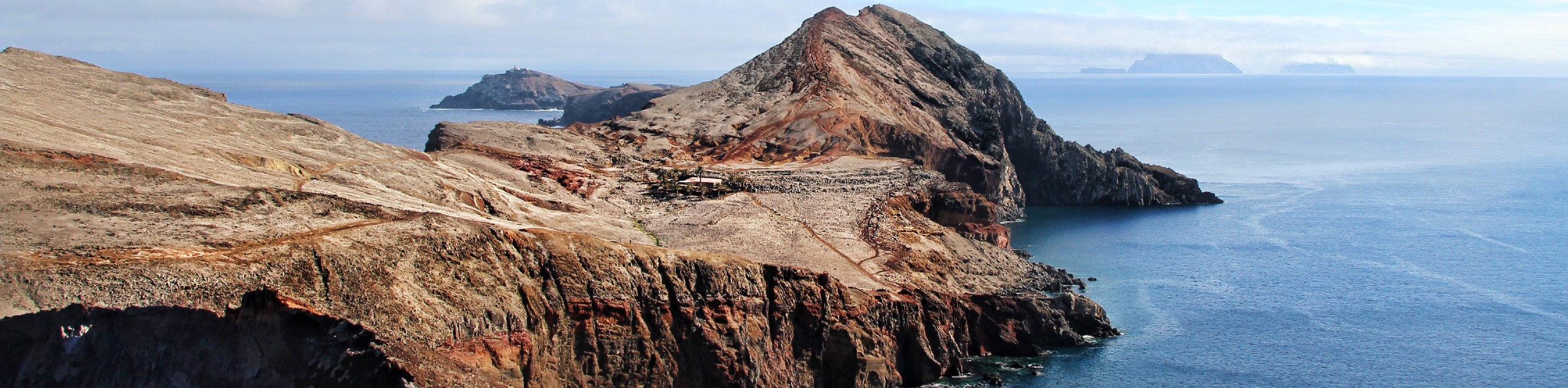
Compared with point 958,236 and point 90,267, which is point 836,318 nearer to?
point 958,236

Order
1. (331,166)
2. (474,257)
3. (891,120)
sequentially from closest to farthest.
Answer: (474,257) → (331,166) → (891,120)

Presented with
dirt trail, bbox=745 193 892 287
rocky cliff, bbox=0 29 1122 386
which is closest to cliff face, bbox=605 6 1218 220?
rocky cliff, bbox=0 29 1122 386

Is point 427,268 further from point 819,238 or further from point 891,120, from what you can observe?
point 891,120

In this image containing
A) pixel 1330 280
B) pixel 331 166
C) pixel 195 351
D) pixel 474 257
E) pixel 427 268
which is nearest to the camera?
pixel 195 351

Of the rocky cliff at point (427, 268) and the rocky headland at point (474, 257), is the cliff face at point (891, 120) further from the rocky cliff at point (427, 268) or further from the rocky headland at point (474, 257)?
the rocky cliff at point (427, 268)

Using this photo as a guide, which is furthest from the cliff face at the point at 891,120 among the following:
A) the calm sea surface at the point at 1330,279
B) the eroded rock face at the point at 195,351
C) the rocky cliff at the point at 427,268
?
the eroded rock face at the point at 195,351

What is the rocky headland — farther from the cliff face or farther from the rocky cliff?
the cliff face

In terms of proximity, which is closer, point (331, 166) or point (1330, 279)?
point (331, 166)

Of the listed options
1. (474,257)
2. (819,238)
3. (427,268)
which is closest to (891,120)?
(819,238)
